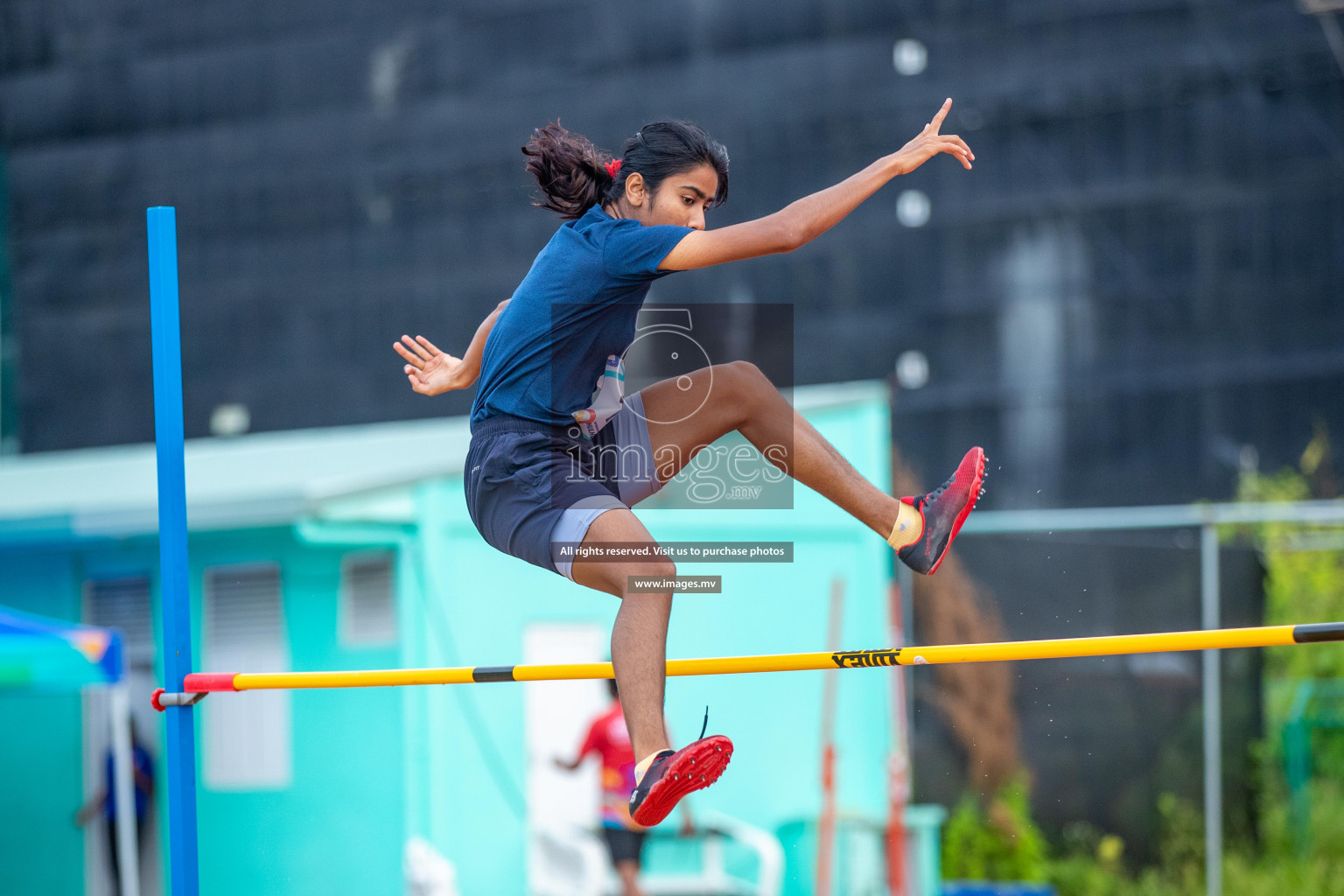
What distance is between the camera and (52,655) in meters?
5.71

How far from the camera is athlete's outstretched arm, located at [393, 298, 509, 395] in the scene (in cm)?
409

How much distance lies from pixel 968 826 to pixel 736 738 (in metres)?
1.47

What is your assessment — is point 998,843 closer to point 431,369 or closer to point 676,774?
point 431,369

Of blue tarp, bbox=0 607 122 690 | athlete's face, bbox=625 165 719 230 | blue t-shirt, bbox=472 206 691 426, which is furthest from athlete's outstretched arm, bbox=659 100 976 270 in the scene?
blue tarp, bbox=0 607 122 690

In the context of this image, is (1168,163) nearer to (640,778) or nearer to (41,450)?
(640,778)

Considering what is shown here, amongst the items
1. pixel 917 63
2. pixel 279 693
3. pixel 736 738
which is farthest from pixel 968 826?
pixel 917 63

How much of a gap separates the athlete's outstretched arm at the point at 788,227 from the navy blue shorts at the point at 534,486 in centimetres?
55

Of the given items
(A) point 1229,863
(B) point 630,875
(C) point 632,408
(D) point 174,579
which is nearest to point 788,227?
(C) point 632,408

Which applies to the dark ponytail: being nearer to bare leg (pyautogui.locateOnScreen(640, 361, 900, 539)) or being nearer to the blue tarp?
bare leg (pyautogui.locateOnScreen(640, 361, 900, 539))

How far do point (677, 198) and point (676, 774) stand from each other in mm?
1380

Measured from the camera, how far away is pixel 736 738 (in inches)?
298

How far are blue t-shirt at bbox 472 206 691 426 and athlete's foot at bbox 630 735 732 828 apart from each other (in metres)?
0.88

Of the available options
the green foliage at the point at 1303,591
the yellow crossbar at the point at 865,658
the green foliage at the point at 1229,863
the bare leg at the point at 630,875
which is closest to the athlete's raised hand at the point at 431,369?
the yellow crossbar at the point at 865,658

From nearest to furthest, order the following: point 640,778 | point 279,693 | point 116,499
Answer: point 640,778 < point 279,693 < point 116,499
